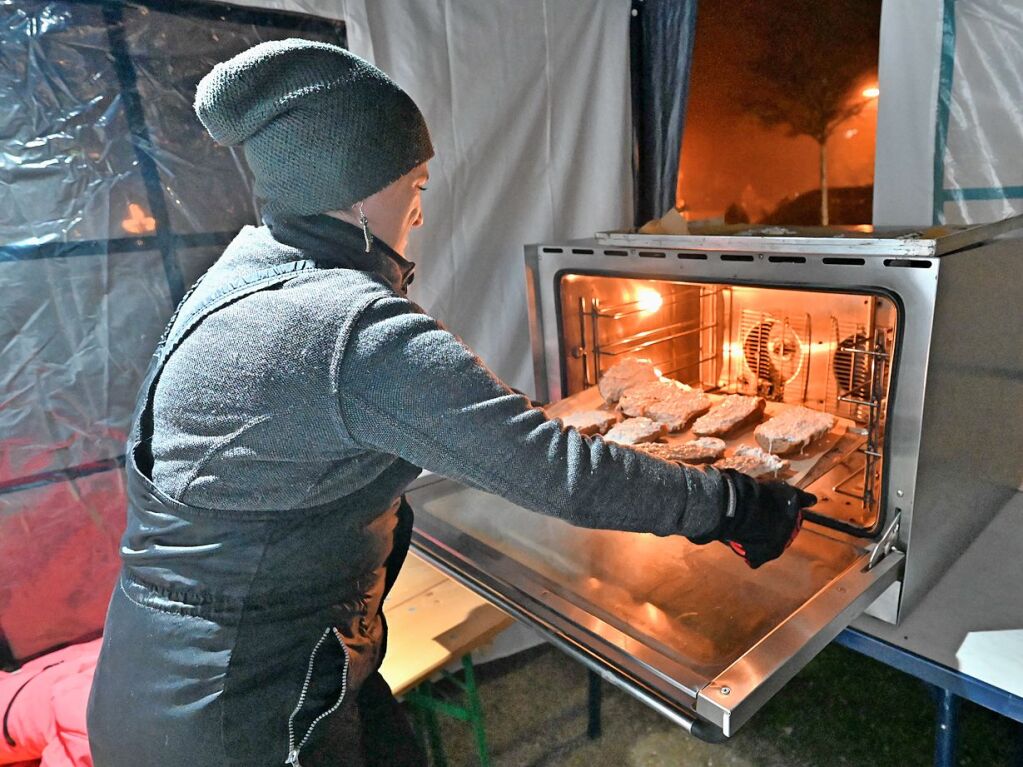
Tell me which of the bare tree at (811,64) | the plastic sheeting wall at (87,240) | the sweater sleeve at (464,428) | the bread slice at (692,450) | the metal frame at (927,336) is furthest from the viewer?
the bare tree at (811,64)

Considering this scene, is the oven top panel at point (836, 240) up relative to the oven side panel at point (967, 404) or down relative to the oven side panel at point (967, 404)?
up

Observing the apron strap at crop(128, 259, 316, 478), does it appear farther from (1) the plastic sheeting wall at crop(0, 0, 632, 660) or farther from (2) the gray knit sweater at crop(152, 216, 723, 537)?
(1) the plastic sheeting wall at crop(0, 0, 632, 660)

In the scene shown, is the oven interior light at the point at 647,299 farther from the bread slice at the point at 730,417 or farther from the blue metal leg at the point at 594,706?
the blue metal leg at the point at 594,706

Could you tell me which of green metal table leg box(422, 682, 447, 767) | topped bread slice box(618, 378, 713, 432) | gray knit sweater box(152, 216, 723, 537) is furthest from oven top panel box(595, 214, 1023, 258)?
green metal table leg box(422, 682, 447, 767)

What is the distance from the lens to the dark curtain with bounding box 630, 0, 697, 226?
7.52ft

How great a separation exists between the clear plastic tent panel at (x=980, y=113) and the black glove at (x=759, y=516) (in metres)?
1.33

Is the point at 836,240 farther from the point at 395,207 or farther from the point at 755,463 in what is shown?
the point at 395,207

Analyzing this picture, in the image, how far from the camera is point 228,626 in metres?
1.08

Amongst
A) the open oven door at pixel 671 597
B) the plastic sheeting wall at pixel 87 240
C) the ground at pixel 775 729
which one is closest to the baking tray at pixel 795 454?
the open oven door at pixel 671 597

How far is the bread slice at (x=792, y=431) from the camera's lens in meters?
1.46

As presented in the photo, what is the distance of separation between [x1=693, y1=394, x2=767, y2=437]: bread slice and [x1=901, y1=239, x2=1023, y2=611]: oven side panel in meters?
0.44

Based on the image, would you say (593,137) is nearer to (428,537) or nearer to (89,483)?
(428,537)

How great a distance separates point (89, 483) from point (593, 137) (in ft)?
6.24

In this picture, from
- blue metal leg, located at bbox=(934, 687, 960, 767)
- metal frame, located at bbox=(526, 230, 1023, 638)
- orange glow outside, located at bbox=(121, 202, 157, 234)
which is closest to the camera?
metal frame, located at bbox=(526, 230, 1023, 638)
